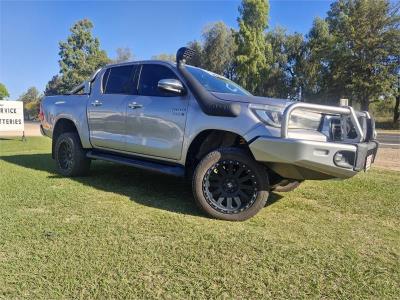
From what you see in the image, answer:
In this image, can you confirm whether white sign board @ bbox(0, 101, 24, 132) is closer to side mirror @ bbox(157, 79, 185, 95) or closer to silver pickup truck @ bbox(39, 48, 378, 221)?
silver pickup truck @ bbox(39, 48, 378, 221)

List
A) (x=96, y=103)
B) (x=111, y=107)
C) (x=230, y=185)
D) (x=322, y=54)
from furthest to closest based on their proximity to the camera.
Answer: (x=322, y=54)
(x=96, y=103)
(x=111, y=107)
(x=230, y=185)

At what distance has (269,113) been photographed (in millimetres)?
3969

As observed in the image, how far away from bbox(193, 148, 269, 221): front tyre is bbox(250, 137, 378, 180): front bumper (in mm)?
233

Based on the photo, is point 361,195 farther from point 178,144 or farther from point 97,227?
point 97,227

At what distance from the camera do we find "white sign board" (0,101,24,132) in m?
14.8

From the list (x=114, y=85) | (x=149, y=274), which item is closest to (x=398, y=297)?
(x=149, y=274)

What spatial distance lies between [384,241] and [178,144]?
7.86 ft

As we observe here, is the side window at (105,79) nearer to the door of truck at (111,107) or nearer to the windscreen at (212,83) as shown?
the door of truck at (111,107)

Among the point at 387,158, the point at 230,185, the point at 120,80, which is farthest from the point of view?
the point at 387,158

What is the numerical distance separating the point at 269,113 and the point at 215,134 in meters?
0.82

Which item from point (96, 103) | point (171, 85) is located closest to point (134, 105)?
point (171, 85)

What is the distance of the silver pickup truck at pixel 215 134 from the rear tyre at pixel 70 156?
0.02 meters

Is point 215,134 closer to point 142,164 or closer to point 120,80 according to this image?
point 142,164

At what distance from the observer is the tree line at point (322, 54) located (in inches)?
1439
